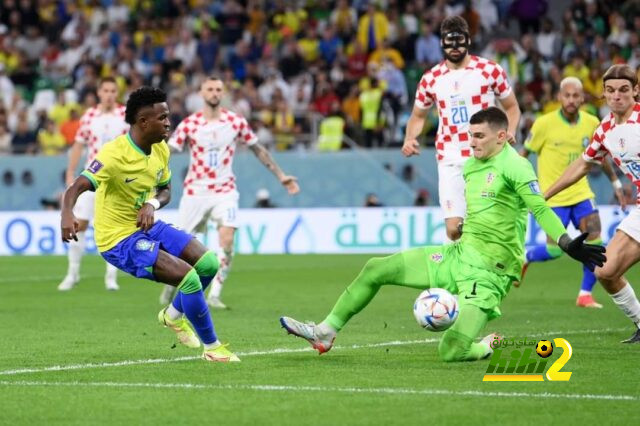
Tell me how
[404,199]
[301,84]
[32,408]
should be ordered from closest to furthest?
[32,408] → [404,199] → [301,84]

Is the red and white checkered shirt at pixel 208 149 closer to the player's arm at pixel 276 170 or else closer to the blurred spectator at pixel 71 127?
the player's arm at pixel 276 170

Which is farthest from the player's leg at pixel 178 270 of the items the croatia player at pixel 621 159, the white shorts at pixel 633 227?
the white shorts at pixel 633 227

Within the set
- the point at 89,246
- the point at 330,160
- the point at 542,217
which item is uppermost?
the point at 542,217

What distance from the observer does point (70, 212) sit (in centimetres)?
948

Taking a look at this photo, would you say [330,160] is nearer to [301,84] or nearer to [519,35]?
[301,84]

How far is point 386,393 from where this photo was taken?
8000 mm

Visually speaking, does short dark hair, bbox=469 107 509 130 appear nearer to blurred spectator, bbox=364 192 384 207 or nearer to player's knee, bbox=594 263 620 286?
player's knee, bbox=594 263 620 286

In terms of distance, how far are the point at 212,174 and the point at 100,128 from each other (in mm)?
2383

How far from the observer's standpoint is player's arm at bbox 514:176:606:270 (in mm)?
9008

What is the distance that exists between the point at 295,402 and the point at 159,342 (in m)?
3.68

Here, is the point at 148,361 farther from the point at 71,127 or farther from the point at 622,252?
the point at 71,127

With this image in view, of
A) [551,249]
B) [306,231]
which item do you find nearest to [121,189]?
[551,249]

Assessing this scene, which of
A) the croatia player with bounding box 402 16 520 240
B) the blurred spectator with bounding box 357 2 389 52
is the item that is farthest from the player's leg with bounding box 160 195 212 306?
the blurred spectator with bounding box 357 2 389 52

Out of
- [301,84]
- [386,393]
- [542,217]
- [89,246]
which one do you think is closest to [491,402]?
[386,393]
